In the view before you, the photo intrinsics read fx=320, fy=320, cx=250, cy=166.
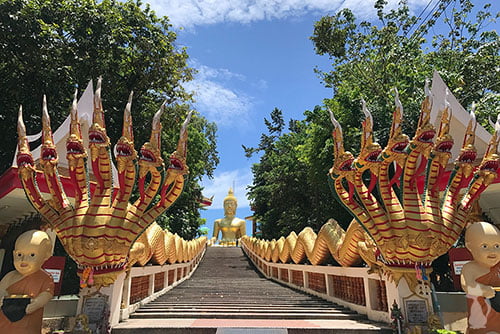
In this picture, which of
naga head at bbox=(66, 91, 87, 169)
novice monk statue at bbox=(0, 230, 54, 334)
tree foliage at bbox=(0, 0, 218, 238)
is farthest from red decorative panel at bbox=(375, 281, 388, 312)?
tree foliage at bbox=(0, 0, 218, 238)

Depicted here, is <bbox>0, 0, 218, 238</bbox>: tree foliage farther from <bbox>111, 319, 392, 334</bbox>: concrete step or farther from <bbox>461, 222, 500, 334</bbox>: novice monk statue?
<bbox>461, 222, 500, 334</bbox>: novice monk statue

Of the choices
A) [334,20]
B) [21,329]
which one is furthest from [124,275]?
[334,20]

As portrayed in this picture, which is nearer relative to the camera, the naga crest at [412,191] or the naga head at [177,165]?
the naga crest at [412,191]

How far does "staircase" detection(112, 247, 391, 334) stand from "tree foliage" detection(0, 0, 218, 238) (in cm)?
813

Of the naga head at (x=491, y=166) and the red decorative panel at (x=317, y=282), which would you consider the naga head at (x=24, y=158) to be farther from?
the naga head at (x=491, y=166)

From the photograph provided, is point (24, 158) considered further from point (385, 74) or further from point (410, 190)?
point (385, 74)

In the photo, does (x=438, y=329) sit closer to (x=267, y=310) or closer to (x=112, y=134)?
(x=267, y=310)

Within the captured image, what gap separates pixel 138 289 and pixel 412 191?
6.29m

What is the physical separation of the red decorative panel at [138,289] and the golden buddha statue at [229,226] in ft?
74.7

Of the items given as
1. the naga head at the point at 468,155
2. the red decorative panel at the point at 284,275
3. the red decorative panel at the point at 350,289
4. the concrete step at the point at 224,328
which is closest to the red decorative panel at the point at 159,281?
the concrete step at the point at 224,328

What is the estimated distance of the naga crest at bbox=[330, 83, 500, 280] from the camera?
16.8 ft

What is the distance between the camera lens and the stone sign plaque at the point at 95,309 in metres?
4.92

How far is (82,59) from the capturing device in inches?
482

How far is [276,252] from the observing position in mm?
12727
